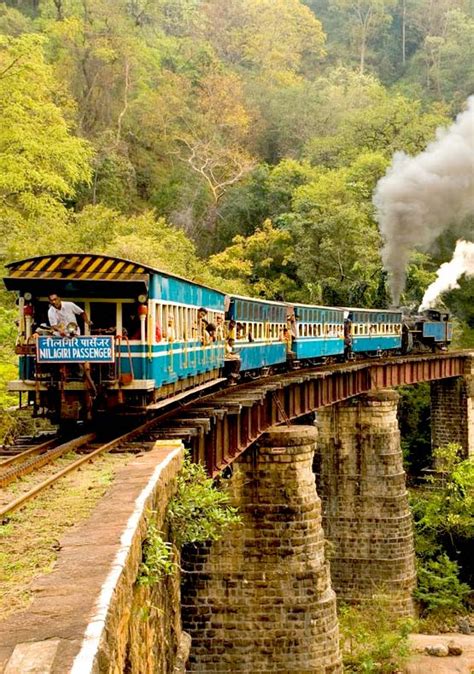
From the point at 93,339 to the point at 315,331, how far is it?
17414 mm

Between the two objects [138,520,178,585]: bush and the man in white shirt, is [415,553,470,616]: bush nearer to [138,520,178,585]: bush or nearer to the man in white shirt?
the man in white shirt

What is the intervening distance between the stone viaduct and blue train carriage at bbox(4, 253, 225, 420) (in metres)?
0.94

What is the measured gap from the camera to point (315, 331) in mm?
29672

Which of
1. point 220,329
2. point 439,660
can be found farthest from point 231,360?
point 439,660

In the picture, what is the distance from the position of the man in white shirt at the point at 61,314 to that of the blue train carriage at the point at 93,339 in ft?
0.52

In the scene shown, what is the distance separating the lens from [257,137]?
7425cm

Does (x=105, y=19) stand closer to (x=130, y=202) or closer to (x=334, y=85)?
(x=130, y=202)

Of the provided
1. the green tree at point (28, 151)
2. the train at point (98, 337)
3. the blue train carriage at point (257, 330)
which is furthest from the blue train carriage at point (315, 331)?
the train at point (98, 337)

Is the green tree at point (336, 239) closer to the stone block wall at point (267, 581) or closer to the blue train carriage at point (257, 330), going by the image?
the blue train carriage at point (257, 330)

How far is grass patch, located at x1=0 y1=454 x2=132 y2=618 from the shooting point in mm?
5892

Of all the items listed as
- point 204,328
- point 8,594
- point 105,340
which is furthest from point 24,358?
point 8,594

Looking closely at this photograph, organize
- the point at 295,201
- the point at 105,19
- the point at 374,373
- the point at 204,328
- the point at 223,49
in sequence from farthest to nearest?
1. the point at 223,49
2. the point at 105,19
3. the point at 295,201
4. the point at 374,373
5. the point at 204,328

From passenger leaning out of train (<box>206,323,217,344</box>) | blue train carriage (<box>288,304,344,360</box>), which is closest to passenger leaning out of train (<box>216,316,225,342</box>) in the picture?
passenger leaning out of train (<box>206,323,217,344</box>)

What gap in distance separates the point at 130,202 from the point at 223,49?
33.6 m
